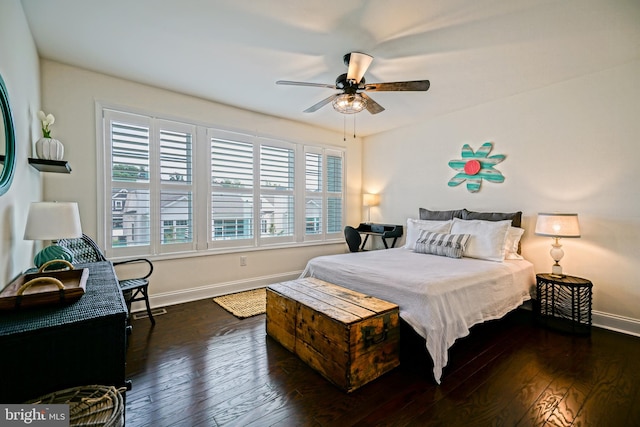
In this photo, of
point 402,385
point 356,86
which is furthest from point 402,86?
point 402,385

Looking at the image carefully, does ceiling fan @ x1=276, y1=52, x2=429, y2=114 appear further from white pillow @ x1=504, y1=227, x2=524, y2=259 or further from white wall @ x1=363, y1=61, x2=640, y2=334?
white pillow @ x1=504, y1=227, x2=524, y2=259

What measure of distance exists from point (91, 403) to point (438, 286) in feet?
6.72

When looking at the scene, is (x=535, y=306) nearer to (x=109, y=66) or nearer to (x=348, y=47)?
(x=348, y=47)

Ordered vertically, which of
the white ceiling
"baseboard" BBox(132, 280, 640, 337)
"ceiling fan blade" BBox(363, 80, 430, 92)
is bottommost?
"baseboard" BBox(132, 280, 640, 337)

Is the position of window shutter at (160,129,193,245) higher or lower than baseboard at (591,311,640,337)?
higher

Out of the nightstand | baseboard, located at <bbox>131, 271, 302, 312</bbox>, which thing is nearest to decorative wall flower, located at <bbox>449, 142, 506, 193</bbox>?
the nightstand

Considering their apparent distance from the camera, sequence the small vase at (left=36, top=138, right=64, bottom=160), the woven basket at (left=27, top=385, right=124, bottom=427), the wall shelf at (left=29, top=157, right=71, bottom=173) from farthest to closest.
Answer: the small vase at (left=36, top=138, right=64, bottom=160) < the wall shelf at (left=29, top=157, right=71, bottom=173) < the woven basket at (left=27, top=385, right=124, bottom=427)

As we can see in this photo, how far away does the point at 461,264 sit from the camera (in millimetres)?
2811

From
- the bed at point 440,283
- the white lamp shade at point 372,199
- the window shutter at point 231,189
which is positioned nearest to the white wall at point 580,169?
the bed at point 440,283

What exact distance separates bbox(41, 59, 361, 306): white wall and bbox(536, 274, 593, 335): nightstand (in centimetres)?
302

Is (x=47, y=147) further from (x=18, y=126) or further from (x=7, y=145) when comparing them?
(x=7, y=145)

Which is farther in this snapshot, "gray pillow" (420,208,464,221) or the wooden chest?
"gray pillow" (420,208,464,221)

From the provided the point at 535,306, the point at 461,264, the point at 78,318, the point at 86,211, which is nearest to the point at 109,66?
the point at 86,211

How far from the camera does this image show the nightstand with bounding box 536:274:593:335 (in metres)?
2.72
